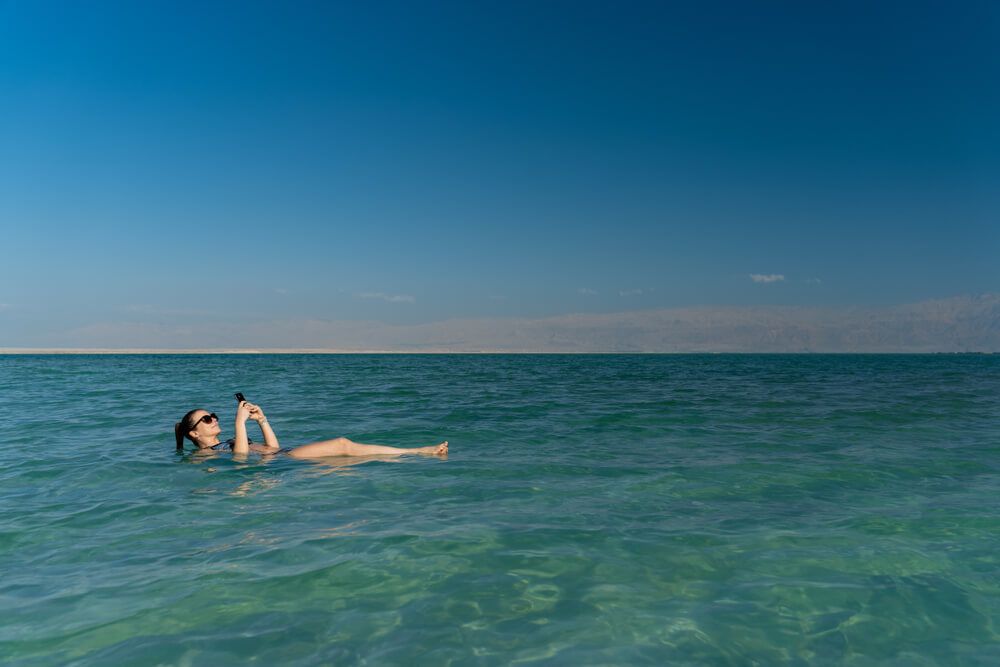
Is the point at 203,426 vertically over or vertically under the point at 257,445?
over

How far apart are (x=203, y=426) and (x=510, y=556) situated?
8.36 m

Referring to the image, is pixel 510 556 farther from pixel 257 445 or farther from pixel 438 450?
pixel 257 445

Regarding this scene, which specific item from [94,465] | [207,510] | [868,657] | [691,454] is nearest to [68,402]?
[94,465]

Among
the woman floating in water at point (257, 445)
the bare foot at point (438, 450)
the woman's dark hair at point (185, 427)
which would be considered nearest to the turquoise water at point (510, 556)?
the bare foot at point (438, 450)

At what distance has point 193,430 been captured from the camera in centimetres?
1175

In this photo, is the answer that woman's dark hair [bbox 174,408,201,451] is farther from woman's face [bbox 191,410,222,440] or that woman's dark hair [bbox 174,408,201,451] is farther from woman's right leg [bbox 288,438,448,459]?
woman's right leg [bbox 288,438,448,459]

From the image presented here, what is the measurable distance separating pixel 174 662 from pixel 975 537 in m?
8.21

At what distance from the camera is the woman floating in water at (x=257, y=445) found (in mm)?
11289

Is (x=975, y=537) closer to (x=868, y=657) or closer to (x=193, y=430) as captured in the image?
(x=868, y=657)

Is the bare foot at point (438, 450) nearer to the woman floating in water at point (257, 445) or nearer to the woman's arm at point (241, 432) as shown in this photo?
the woman floating in water at point (257, 445)

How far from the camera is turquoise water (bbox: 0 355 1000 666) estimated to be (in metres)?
4.41

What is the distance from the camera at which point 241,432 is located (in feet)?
37.4

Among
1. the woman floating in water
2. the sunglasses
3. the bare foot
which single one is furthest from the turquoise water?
the sunglasses

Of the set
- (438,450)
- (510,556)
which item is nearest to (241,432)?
(438,450)
